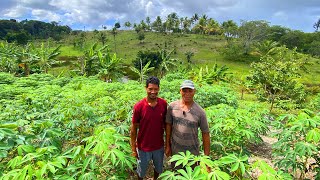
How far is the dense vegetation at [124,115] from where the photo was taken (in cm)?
223

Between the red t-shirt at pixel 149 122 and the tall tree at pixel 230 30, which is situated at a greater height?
the tall tree at pixel 230 30

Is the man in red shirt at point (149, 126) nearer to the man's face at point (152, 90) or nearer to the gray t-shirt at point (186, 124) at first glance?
the man's face at point (152, 90)

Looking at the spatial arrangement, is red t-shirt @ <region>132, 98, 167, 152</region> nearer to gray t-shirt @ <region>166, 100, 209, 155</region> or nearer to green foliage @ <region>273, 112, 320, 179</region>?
gray t-shirt @ <region>166, 100, 209, 155</region>

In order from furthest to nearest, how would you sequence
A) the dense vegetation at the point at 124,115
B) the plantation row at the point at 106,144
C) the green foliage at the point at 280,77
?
the green foliage at the point at 280,77
the dense vegetation at the point at 124,115
the plantation row at the point at 106,144

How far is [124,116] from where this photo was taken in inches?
189

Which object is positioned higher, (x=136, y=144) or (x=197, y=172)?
(x=197, y=172)

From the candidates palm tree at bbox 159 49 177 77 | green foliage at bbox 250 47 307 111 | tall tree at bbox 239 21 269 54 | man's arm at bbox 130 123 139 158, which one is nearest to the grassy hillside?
tall tree at bbox 239 21 269 54

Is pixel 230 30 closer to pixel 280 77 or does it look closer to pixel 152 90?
pixel 280 77

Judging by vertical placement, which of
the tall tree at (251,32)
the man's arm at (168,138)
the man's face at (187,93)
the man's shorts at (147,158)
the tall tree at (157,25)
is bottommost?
the man's shorts at (147,158)

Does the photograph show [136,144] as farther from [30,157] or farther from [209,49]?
[209,49]

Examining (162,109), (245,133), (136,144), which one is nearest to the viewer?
(245,133)

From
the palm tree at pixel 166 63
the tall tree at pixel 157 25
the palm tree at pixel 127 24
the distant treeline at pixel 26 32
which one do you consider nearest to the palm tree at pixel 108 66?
the palm tree at pixel 166 63

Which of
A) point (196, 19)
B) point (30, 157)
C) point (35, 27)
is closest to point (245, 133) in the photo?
point (30, 157)

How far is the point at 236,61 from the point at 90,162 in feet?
145
